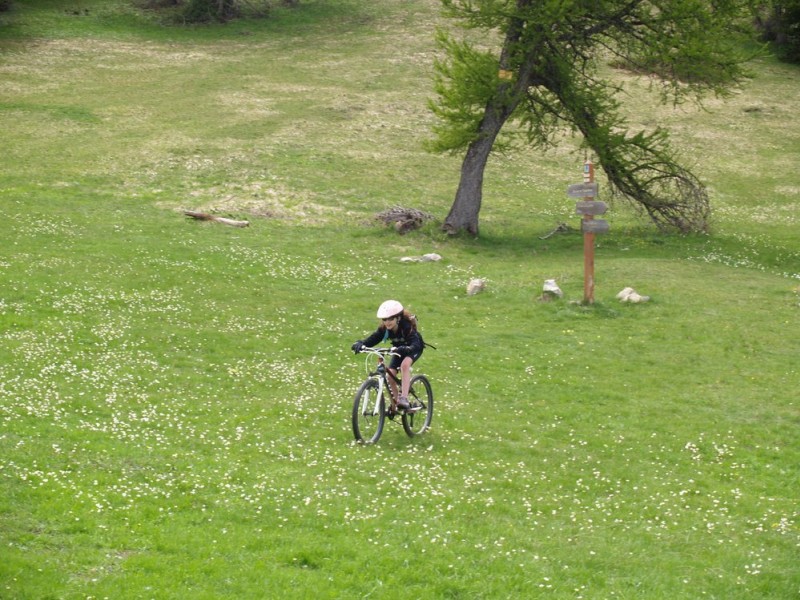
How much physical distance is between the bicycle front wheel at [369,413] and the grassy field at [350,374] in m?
0.30

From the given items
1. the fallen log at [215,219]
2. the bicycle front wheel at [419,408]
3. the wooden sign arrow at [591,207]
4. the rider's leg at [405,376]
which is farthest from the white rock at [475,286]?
the rider's leg at [405,376]

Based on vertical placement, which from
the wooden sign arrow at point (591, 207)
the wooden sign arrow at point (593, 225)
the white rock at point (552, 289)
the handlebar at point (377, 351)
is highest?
the wooden sign arrow at point (591, 207)

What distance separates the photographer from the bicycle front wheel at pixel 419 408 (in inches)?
655

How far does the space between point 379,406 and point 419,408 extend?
964 millimetres

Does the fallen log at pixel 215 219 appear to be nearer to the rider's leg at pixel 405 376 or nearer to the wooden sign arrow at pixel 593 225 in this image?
the wooden sign arrow at pixel 593 225

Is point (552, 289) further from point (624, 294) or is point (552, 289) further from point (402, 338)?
point (402, 338)

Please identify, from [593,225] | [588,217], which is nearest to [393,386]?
[593,225]

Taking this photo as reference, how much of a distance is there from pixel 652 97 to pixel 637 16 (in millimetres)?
29862

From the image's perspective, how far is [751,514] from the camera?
45.2ft

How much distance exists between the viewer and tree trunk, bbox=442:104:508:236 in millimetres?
37969

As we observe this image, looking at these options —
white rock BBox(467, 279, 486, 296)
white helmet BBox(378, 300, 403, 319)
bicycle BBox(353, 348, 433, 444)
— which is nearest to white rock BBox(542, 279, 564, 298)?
white rock BBox(467, 279, 486, 296)

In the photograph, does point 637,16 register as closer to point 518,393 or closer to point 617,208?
point 617,208

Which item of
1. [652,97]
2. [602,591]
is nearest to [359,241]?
[602,591]

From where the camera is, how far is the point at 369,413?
635 inches
